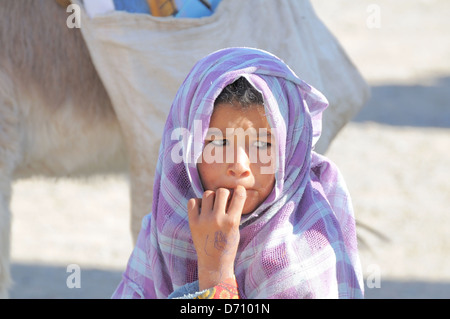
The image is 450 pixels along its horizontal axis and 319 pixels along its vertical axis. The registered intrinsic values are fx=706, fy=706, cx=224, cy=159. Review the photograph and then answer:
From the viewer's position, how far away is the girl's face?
1252mm

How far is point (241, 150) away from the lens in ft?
4.08

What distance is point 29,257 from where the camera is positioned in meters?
3.72

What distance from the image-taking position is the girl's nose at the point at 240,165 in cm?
123

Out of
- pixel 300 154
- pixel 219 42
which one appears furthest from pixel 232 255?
pixel 219 42

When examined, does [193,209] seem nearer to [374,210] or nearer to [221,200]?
[221,200]

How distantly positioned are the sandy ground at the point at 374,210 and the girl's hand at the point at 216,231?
1352 mm

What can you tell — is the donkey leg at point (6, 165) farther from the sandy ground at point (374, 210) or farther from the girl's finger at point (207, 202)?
the girl's finger at point (207, 202)

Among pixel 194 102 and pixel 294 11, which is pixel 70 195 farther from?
pixel 194 102

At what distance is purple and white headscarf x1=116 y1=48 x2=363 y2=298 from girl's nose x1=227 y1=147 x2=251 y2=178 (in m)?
0.06
